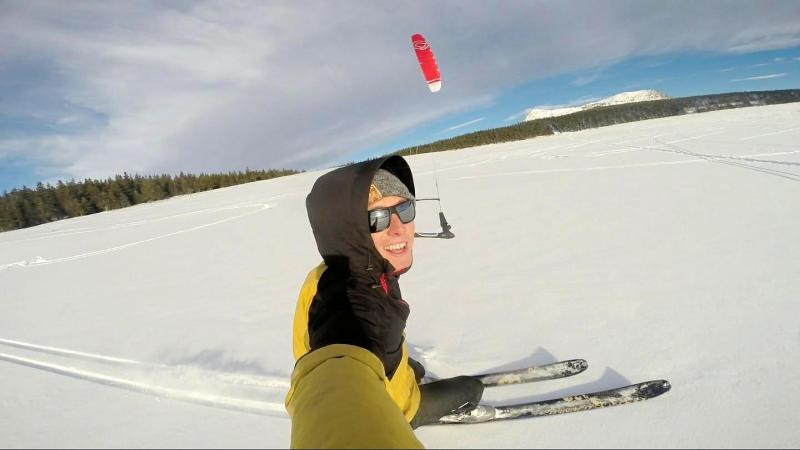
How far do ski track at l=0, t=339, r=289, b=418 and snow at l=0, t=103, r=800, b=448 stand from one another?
0.02 m

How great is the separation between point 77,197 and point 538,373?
61612mm

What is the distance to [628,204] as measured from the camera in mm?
6184

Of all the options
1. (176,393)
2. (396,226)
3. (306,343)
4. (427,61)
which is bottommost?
(176,393)

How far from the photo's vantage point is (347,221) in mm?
1799

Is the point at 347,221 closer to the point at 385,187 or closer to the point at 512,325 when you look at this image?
the point at 385,187

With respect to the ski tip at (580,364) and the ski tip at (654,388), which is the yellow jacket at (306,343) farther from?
the ski tip at (654,388)

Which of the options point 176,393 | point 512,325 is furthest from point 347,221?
point 176,393

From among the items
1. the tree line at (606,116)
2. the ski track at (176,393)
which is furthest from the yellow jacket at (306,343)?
the tree line at (606,116)

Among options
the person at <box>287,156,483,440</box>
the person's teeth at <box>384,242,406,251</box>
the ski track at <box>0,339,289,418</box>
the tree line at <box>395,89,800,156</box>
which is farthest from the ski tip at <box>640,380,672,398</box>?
the tree line at <box>395,89,800,156</box>

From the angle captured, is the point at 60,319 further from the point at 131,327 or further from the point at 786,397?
the point at 786,397

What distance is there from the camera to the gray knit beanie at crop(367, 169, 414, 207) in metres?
2.06

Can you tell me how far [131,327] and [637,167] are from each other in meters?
10.9

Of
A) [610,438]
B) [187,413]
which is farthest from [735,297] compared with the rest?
[187,413]

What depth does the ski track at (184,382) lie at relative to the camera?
2.68 m
